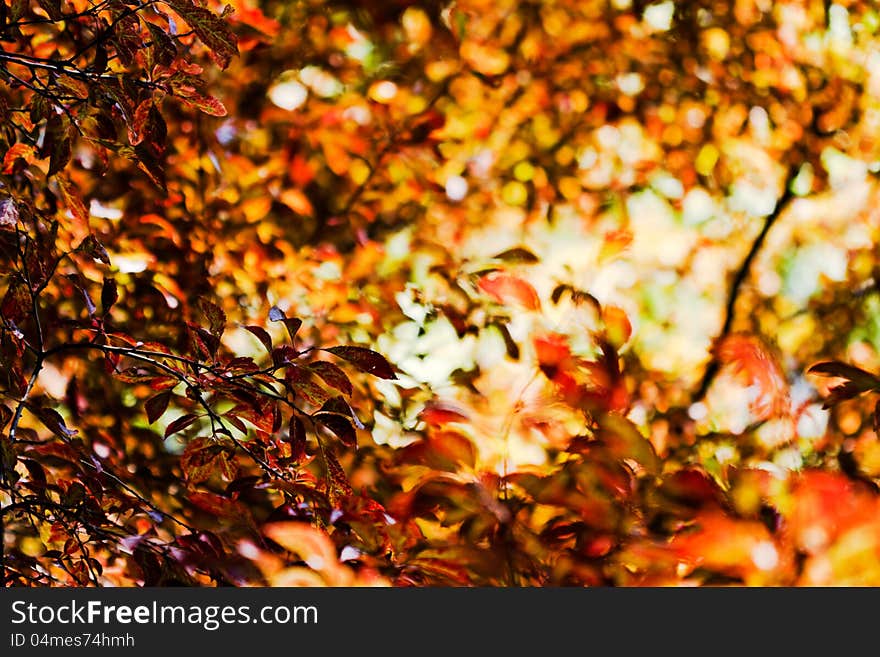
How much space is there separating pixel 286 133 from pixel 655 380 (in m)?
0.78

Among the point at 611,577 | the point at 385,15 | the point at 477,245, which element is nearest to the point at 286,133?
the point at 385,15

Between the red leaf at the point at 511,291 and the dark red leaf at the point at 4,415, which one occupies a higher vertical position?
the red leaf at the point at 511,291

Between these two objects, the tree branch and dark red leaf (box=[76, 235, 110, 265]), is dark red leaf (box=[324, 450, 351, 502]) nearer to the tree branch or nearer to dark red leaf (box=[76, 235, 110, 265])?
dark red leaf (box=[76, 235, 110, 265])

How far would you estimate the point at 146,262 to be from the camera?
1.32m

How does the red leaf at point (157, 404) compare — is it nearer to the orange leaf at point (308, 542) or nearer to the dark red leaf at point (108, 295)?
the dark red leaf at point (108, 295)

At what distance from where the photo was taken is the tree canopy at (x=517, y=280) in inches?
45.1

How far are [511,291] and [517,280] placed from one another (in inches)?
1.5

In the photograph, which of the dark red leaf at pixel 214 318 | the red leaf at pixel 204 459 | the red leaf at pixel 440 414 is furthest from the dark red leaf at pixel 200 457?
the red leaf at pixel 440 414

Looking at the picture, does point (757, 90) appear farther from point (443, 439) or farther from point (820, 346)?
point (443, 439)

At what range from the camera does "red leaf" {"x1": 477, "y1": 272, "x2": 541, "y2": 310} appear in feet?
4.17

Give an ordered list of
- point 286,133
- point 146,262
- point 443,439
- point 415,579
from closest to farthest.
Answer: point 415,579, point 443,439, point 146,262, point 286,133

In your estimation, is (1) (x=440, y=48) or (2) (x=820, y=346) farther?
(1) (x=440, y=48)

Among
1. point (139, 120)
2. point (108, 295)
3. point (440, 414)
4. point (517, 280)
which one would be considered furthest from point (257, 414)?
point (517, 280)

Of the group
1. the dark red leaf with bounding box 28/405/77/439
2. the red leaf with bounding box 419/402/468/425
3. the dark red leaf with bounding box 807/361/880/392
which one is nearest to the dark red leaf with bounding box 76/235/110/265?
the dark red leaf with bounding box 28/405/77/439
